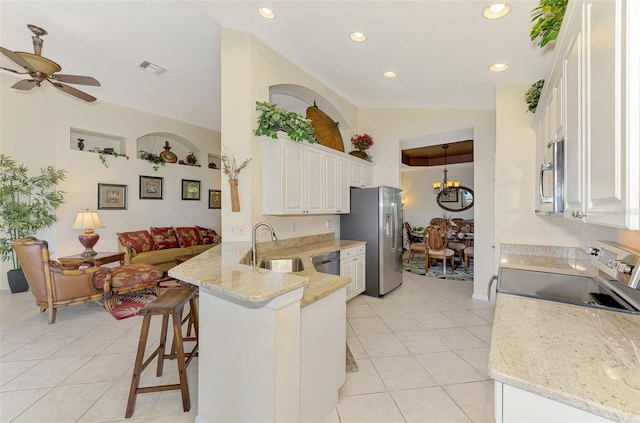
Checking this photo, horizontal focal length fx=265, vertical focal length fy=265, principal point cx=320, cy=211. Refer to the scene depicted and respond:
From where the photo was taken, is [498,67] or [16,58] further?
[498,67]

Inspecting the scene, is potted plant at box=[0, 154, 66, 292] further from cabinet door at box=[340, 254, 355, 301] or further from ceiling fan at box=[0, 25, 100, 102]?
cabinet door at box=[340, 254, 355, 301]

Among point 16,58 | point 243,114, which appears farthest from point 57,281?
point 243,114

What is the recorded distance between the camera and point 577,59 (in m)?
1.10

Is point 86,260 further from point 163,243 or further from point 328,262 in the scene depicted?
point 328,262

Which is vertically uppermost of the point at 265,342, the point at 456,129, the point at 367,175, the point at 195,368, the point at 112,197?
the point at 456,129

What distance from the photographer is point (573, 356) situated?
0.80m

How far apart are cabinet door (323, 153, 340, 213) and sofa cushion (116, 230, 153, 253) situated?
3.65 meters

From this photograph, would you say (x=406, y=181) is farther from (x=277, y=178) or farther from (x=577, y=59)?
(x=577, y=59)

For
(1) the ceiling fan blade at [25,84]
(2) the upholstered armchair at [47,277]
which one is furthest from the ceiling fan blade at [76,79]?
(2) the upholstered armchair at [47,277]

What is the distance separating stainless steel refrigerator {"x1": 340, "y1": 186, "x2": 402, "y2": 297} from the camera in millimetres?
4031

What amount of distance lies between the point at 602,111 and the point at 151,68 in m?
4.72

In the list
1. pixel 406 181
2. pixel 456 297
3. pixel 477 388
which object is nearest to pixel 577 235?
pixel 477 388

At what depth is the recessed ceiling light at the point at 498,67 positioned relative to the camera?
2.64 metres

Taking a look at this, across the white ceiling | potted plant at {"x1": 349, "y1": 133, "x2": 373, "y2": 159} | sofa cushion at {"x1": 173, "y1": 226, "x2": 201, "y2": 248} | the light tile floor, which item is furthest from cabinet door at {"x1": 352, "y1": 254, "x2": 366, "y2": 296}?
sofa cushion at {"x1": 173, "y1": 226, "x2": 201, "y2": 248}
